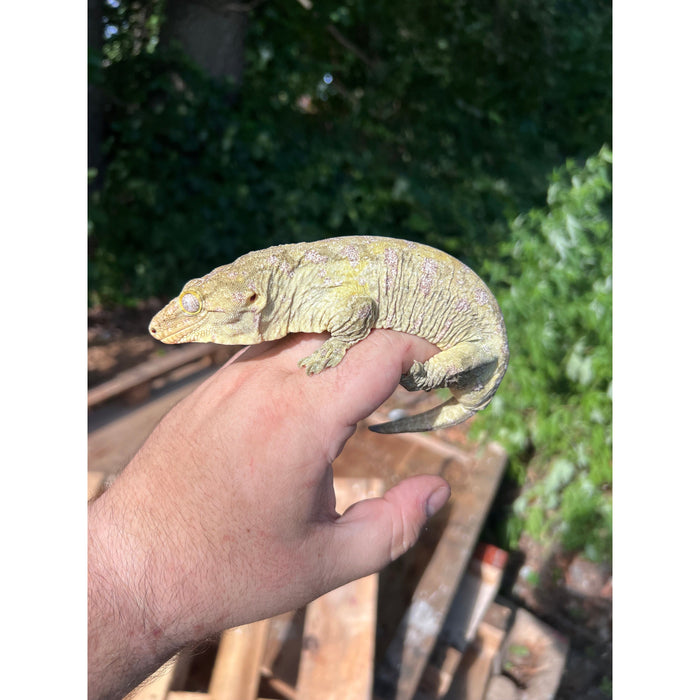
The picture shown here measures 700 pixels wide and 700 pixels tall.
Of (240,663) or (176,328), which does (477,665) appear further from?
(176,328)

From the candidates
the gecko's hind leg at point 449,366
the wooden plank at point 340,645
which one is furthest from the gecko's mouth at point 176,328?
the wooden plank at point 340,645

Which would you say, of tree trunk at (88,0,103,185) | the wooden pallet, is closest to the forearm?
the wooden pallet

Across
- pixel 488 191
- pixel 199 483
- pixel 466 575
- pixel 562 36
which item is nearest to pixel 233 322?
pixel 199 483

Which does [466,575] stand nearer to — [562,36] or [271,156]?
[271,156]

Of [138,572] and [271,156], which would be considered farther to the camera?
[271,156]

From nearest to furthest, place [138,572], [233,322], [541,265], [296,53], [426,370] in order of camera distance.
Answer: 1. [138,572]
2. [233,322]
3. [426,370]
4. [541,265]
5. [296,53]

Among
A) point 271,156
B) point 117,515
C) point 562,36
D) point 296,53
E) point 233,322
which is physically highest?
point 562,36
